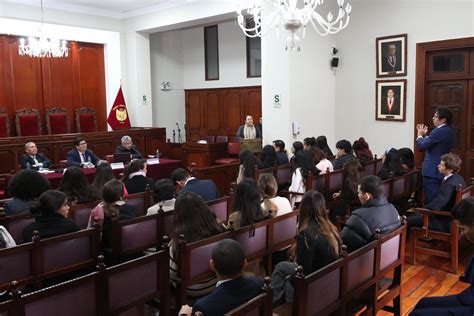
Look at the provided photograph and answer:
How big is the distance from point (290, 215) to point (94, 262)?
1.51 metres

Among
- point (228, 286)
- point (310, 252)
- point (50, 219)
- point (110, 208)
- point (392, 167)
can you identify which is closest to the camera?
point (228, 286)

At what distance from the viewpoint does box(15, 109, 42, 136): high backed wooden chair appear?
939 cm

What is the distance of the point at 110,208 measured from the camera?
339 centimetres

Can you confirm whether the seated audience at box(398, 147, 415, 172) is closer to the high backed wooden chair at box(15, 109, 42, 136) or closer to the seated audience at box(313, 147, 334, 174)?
the seated audience at box(313, 147, 334, 174)

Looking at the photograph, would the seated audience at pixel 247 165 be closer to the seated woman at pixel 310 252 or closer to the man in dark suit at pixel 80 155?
the seated woman at pixel 310 252

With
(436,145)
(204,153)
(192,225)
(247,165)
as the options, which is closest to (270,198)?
(192,225)

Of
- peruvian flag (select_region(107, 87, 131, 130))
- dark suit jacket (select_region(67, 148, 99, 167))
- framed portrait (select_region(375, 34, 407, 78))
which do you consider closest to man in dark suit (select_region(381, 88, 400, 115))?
framed portrait (select_region(375, 34, 407, 78))

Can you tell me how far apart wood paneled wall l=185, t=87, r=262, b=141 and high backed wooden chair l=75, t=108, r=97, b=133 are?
285 centimetres

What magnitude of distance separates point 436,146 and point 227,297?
13.9ft

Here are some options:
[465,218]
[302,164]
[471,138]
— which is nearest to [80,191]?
[302,164]

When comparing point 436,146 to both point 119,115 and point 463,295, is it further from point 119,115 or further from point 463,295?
point 119,115

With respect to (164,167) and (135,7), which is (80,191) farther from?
(135,7)

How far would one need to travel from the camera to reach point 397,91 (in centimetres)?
755

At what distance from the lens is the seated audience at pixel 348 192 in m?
4.68
